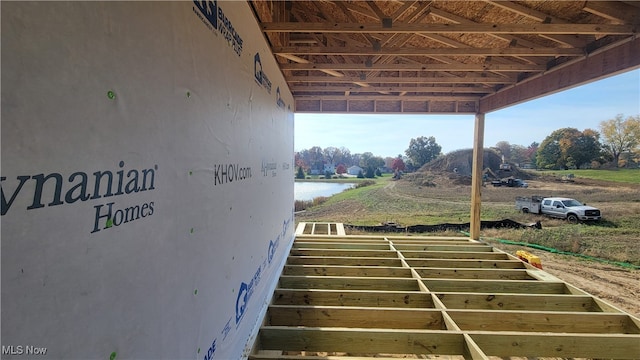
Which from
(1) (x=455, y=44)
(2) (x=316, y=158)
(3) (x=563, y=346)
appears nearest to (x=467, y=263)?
(3) (x=563, y=346)

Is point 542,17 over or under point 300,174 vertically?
over

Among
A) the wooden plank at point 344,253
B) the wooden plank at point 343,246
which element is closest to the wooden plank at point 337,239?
the wooden plank at point 343,246

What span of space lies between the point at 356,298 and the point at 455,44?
3.51 m

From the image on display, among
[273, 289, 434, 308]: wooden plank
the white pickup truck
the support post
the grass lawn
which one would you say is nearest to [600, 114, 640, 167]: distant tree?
the grass lawn

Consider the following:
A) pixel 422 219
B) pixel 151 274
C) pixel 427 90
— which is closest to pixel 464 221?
pixel 422 219

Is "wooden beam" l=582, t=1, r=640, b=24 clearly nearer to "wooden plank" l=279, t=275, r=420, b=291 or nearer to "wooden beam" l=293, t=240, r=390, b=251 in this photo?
"wooden plank" l=279, t=275, r=420, b=291

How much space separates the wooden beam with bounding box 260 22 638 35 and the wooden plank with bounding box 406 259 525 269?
10.1ft

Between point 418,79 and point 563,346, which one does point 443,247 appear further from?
point 418,79

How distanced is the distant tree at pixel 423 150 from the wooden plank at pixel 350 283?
46.3 meters

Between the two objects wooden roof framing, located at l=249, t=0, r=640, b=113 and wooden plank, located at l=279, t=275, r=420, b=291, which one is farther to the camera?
wooden plank, located at l=279, t=275, r=420, b=291

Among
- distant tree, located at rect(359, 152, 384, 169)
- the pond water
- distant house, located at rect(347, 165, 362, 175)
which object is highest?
distant tree, located at rect(359, 152, 384, 169)

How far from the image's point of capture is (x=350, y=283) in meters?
3.54

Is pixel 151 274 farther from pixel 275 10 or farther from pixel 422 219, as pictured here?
pixel 422 219

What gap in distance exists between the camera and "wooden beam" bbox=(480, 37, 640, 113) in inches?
121
